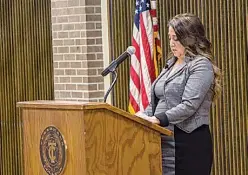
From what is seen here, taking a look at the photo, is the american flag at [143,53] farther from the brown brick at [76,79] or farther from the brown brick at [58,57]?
the brown brick at [58,57]

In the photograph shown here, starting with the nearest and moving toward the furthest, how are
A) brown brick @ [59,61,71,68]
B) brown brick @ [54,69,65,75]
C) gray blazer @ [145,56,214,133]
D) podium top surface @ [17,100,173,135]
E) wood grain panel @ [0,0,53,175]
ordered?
podium top surface @ [17,100,173,135]
gray blazer @ [145,56,214,133]
brown brick @ [59,61,71,68]
brown brick @ [54,69,65,75]
wood grain panel @ [0,0,53,175]

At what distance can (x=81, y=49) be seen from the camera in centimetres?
733

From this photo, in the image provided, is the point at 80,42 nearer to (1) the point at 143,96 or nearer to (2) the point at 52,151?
(1) the point at 143,96

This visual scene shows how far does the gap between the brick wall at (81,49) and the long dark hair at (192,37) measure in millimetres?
2925

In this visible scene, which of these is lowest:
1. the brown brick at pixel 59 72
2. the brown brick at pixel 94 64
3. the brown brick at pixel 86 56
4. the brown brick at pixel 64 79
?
the brown brick at pixel 64 79

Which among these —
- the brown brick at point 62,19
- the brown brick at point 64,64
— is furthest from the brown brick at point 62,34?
the brown brick at point 64,64

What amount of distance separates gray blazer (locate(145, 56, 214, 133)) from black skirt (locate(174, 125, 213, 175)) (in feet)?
0.16

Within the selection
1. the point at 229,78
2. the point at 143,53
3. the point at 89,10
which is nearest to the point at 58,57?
the point at 89,10

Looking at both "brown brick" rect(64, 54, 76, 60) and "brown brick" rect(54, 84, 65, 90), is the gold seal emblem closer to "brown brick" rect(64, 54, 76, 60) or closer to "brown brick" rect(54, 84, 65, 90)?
"brown brick" rect(64, 54, 76, 60)

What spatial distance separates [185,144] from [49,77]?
3.89 metres

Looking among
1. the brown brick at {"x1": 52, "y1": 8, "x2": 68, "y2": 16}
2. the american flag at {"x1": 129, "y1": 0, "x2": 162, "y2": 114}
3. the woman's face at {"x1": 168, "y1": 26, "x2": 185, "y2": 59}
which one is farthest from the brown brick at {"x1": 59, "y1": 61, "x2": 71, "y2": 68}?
the woman's face at {"x1": 168, "y1": 26, "x2": 185, "y2": 59}

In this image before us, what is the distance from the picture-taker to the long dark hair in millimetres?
4406

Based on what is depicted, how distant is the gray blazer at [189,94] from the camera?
168 inches

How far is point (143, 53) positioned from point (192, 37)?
1.85 metres
